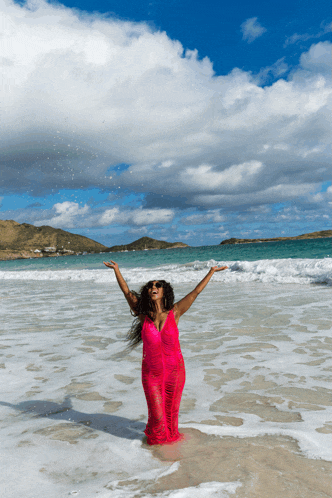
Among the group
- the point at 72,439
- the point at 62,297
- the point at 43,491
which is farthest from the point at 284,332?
the point at 62,297

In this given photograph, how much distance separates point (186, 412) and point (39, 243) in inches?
6963

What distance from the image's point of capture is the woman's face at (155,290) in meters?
3.56

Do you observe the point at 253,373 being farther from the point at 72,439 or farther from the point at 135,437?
the point at 72,439

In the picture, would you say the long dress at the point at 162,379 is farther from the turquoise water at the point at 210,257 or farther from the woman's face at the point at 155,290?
the turquoise water at the point at 210,257

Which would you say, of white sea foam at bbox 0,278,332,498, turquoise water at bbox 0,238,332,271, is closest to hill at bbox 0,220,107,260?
turquoise water at bbox 0,238,332,271

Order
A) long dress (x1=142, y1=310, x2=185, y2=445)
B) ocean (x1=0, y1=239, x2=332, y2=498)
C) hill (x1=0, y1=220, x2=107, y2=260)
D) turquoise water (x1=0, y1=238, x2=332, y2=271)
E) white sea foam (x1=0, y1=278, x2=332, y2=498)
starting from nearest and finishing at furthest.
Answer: ocean (x1=0, y1=239, x2=332, y2=498), white sea foam (x1=0, y1=278, x2=332, y2=498), long dress (x1=142, y1=310, x2=185, y2=445), turquoise water (x1=0, y1=238, x2=332, y2=271), hill (x1=0, y1=220, x2=107, y2=260)

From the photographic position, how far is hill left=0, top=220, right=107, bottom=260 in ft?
491

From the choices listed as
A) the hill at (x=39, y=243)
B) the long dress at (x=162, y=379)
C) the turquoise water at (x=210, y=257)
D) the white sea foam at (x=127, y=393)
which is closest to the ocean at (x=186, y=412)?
the white sea foam at (x=127, y=393)

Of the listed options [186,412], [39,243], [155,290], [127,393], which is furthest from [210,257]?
[39,243]

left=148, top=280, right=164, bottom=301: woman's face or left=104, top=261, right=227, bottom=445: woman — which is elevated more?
left=148, top=280, right=164, bottom=301: woman's face

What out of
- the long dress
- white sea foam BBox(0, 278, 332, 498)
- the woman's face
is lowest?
white sea foam BBox(0, 278, 332, 498)

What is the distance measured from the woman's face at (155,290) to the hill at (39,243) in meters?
151

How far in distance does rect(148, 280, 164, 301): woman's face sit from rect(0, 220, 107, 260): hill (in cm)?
15083

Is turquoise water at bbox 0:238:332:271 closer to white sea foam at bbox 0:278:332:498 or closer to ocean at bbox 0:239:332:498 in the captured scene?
white sea foam at bbox 0:278:332:498
